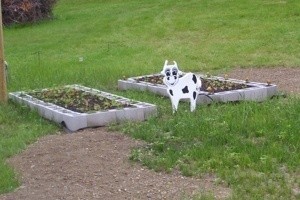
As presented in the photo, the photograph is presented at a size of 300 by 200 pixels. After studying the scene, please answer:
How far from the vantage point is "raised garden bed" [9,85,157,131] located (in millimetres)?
8922

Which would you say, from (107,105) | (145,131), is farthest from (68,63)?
(145,131)

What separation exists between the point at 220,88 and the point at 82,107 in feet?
6.55

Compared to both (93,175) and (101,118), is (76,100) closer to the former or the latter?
(101,118)

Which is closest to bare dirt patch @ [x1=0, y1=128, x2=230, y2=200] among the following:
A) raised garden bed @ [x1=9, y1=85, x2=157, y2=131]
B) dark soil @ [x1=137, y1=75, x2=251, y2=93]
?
raised garden bed @ [x1=9, y1=85, x2=157, y2=131]

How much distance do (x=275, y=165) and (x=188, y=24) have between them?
13.3 meters

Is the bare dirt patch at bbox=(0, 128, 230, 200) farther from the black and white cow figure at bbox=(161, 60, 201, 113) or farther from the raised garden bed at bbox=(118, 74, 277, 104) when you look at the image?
the raised garden bed at bbox=(118, 74, 277, 104)

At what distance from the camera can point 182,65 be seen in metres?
14.2

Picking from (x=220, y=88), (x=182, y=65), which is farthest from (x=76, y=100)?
(x=182, y=65)

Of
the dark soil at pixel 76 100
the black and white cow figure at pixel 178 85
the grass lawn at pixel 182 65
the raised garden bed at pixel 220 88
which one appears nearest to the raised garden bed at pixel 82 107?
the dark soil at pixel 76 100

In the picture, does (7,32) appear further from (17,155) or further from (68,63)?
(17,155)

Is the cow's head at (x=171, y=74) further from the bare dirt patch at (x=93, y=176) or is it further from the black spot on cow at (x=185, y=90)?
the bare dirt patch at (x=93, y=176)

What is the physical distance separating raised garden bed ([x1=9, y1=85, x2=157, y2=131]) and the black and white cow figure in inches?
14.0

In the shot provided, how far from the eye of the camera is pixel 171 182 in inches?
261

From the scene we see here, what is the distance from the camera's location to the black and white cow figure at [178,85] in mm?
9094
